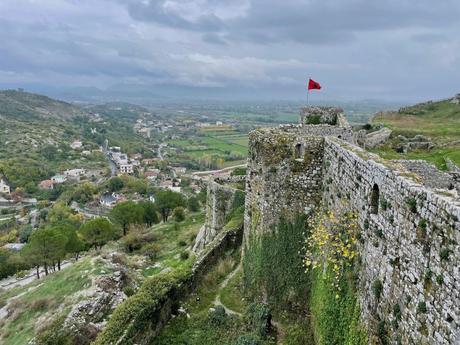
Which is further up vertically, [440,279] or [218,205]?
[440,279]

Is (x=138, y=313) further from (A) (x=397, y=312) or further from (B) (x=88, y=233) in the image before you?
(B) (x=88, y=233)

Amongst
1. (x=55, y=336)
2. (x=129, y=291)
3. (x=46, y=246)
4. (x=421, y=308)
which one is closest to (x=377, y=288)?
(x=421, y=308)

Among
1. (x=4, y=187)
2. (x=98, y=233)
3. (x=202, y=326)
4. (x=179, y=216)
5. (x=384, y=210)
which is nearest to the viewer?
(x=384, y=210)

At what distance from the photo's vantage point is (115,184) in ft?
489

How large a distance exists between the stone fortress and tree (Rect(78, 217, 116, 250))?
153 ft

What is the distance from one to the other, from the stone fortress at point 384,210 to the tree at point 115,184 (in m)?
138

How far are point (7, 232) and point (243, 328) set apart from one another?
10788 cm

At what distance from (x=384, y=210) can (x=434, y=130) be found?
3155 cm

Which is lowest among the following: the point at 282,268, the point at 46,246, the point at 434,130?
the point at 46,246

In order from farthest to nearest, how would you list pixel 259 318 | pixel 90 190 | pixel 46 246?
1. pixel 90 190
2. pixel 46 246
3. pixel 259 318

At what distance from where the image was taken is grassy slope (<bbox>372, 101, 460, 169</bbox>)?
24.4 metres

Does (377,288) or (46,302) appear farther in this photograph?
(46,302)

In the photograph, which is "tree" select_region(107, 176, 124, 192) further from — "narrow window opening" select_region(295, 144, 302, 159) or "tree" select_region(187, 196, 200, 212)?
"narrow window opening" select_region(295, 144, 302, 159)

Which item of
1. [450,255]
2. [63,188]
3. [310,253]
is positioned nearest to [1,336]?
[310,253]
